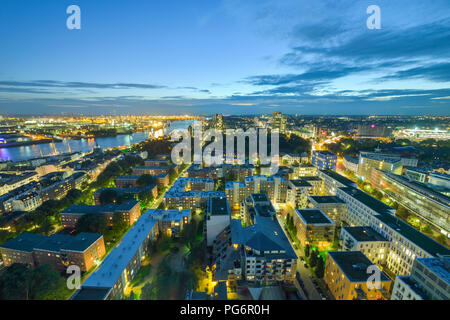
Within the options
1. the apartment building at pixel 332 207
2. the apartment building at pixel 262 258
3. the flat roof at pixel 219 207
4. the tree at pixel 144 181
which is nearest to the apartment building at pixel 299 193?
the apartment building at pixel 332 207

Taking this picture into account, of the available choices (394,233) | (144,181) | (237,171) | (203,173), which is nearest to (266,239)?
(394,233)

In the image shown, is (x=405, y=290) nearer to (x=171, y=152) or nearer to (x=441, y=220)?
(x=441, y=220)

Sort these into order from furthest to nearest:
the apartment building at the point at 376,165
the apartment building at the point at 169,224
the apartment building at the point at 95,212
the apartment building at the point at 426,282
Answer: the apartment building at the point at 376,165 < the apartment building at the point at 95,212 < the apartment building at the point at 169,224 < the apartment building at the point at 426,282

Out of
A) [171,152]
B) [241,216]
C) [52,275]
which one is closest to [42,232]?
[52,275]

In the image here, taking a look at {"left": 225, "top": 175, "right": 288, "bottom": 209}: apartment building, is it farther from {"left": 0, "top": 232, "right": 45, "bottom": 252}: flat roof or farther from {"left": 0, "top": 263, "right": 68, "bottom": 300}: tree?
A: {"left": 0, "top": 232, "right": 45, "bottom": 252}: flat roof

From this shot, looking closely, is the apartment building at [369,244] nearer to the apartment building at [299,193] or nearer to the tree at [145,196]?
the apartment building at [299,193]

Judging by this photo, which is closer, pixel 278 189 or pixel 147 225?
pixel 147 225

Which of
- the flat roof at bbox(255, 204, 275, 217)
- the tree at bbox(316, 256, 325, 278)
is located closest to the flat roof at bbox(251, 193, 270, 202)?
the flat roof at bbox(255, 204, 275, 217)
